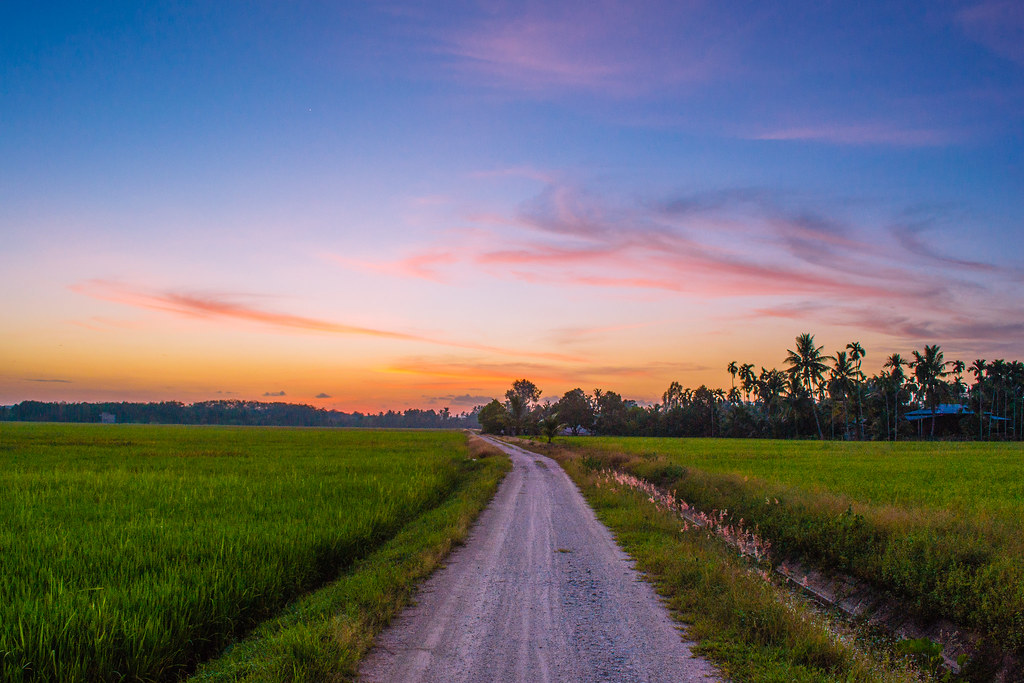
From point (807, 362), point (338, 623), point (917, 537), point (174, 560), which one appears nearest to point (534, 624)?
point (338, 623)

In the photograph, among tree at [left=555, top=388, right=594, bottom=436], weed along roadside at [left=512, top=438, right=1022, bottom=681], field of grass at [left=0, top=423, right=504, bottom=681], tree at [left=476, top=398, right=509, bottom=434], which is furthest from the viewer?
tree at [left=555, top=388, right=594, bottom=436]

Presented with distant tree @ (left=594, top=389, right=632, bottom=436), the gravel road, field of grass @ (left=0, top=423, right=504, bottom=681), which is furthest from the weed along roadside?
distant tree @ (left=594, top=389, right=632, bottom=436)

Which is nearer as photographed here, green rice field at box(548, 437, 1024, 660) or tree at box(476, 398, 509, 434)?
green rice field at box(548, 437, 1024, 660)

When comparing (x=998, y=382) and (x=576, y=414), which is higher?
(x=998, y=382)

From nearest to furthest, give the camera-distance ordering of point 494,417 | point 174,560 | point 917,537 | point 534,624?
point 534,624 → point 174,560 → point 917,537 → point 494,417

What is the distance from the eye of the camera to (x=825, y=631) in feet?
22.2

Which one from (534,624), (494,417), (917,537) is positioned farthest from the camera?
(494,417)

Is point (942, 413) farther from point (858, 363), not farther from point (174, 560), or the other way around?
point (174, 560)

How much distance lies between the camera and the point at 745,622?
6953mm

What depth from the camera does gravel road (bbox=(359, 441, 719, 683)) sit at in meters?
5.72

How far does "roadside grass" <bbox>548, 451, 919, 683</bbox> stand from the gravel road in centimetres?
33

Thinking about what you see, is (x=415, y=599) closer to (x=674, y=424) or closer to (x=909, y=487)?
(x=909, y=487)

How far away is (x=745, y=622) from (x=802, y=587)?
5016 mm

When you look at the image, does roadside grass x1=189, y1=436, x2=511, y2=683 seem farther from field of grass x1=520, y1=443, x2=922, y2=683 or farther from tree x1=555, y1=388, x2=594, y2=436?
tree x1=555, y1=388, x2=594, y2=436
